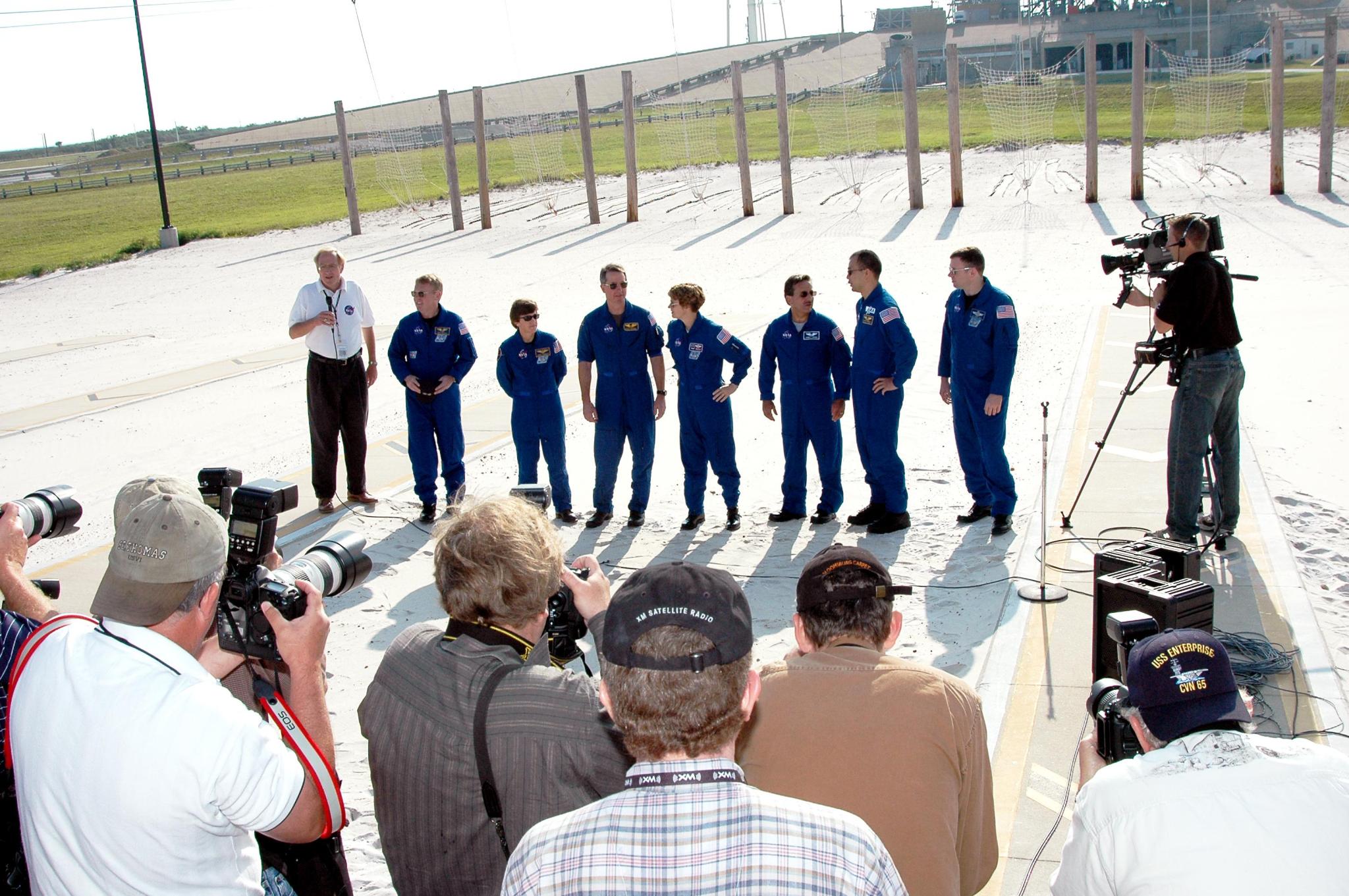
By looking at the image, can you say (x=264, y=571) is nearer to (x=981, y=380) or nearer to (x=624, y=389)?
(x=624, y=389)

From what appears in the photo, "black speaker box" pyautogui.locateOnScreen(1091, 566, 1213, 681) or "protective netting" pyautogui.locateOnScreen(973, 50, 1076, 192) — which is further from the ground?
"protective netting" pyautogui.locateOnScreen(973, 50, 1076, 192)

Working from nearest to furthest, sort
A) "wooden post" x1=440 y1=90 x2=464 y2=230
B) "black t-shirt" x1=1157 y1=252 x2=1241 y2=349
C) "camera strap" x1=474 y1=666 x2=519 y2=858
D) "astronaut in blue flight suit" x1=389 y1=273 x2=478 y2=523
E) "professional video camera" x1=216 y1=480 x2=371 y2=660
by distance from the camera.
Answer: "camera strap" x1=474 y1=666 x2=519 y2=858, "professional video camera" x1=216 y1=480 x2=371 y2=660, "black t-shirt" x1=1157 y1=252 x2=1241 y2=349, "astronaut in blue flight suit" x1=389 y1=273 x2=478 y2=523, "wooden post" x1=440 y1=90 x2=464 y2=230

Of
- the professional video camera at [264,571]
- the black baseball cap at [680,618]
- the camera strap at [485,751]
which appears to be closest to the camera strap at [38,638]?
the professional video camera at [264,571]

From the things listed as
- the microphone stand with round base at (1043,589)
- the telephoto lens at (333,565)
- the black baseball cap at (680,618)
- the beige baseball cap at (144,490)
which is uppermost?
the beige baseball cap at (144,490)

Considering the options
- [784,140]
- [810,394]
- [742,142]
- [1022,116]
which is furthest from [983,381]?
[1022,116]

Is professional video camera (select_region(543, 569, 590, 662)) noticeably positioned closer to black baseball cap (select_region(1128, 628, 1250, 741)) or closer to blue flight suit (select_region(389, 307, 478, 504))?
black baseball cap (select_region(1128, 628, 1250, 741))

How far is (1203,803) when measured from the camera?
7.57 feet

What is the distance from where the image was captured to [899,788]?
2686 millimetres

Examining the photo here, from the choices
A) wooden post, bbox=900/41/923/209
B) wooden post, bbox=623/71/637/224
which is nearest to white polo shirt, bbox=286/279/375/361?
wooden post, bbox=900/41/923/209

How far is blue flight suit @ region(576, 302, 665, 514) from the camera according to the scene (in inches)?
314

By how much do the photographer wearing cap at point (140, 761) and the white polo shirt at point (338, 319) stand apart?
19.3 ft

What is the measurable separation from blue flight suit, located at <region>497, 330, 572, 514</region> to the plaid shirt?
20.6ft

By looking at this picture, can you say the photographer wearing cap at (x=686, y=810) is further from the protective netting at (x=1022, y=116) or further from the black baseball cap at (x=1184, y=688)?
the protective netting at (x=1022, y=116)

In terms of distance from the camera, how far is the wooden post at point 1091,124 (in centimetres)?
2103
